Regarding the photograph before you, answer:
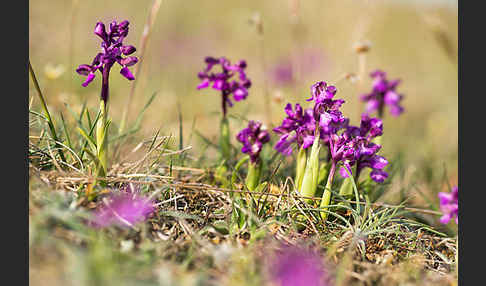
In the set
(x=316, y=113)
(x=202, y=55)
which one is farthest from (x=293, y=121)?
(x=202, y=55)

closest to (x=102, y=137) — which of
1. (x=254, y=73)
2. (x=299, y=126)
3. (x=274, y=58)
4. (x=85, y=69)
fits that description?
(x=85, y=69)

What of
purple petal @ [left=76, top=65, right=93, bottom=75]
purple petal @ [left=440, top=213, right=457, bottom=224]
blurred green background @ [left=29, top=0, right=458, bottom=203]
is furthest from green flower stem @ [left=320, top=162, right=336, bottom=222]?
purple petal @ [left=76, top=65, right=93, bottom=75]

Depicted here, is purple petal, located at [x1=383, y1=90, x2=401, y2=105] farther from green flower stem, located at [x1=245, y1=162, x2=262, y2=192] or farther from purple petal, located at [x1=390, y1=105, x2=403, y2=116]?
green flower stem, located at [x1=245, y1=162, x2=262, y2=192]

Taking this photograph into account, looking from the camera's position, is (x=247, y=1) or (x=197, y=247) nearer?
(x=197, y=247)

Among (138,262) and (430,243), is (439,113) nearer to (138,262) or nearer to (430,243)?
(430,243)

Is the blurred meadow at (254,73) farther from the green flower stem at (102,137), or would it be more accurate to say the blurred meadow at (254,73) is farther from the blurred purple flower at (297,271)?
the green flower stem at (102,137)

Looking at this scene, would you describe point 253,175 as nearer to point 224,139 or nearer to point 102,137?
point 224,139
